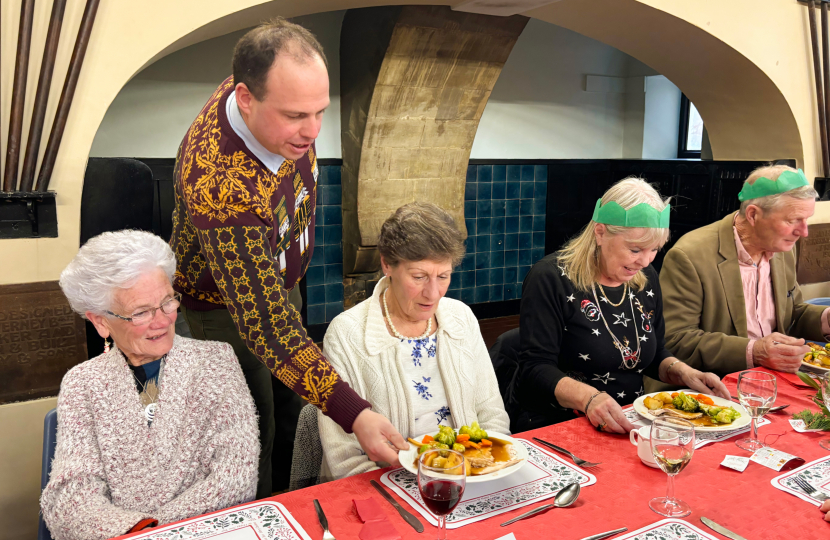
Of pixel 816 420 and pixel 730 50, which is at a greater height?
pixel 730 50

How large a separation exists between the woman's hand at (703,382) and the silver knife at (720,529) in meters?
0.77

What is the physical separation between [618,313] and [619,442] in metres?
0.64

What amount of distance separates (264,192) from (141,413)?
2.12ft

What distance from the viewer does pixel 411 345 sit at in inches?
75.6

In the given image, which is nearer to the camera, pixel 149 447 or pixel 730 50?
pixel 149 447

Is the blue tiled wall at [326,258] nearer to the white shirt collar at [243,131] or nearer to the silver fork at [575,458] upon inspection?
the white shirt collar at [243,131]

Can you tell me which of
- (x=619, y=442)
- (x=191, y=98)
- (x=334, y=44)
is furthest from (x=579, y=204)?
(x=619, y=442)

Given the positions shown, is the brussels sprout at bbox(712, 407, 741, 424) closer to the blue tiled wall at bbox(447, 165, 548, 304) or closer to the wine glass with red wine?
the wine glass with red wine

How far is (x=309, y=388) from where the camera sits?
1644 millimetres

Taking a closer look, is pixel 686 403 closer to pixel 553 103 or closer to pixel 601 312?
pixel 601 312

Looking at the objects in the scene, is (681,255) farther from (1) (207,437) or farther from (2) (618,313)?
(1) (207,437)

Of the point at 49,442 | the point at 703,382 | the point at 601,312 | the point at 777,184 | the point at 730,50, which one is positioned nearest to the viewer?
the point at 49,442

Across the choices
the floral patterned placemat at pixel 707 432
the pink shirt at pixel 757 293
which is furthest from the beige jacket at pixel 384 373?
the pink shirt at pixel 757 293

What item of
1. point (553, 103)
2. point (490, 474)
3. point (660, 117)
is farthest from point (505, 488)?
point (660, 117)
